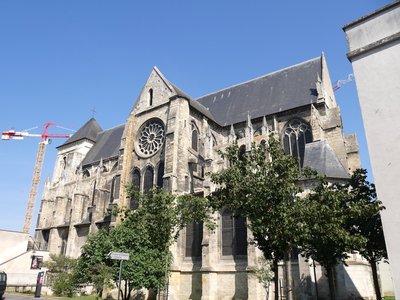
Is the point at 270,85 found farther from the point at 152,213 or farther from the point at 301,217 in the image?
the point at 301,217

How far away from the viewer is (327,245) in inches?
477

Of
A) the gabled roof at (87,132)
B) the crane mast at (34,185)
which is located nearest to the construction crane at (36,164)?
the crane mast at (34,185)

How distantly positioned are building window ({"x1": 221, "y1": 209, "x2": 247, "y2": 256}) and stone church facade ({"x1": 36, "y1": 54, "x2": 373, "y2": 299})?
0.19 feet

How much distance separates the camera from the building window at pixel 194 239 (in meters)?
21.9

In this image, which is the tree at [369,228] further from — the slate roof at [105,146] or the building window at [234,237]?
the slate roof at [105,146]

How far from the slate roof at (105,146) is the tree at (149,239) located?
17195 millimetres

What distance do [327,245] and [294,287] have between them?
6.67 m

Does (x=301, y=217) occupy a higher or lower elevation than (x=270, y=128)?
lower

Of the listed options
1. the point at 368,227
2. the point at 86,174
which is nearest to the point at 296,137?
A: the point at 368,227

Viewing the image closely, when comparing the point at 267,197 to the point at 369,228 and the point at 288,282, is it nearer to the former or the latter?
the point at 369,228

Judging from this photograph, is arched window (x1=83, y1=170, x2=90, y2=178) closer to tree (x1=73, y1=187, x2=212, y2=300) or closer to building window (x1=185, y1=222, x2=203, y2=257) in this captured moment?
building window (x1=185, y1=222, x2=203, y2=257)

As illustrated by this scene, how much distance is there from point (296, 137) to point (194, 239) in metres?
10.7

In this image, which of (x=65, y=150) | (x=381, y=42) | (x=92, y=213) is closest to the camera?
(x=381, y=42)

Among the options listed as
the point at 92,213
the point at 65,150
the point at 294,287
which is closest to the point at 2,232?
the point at 92,213
